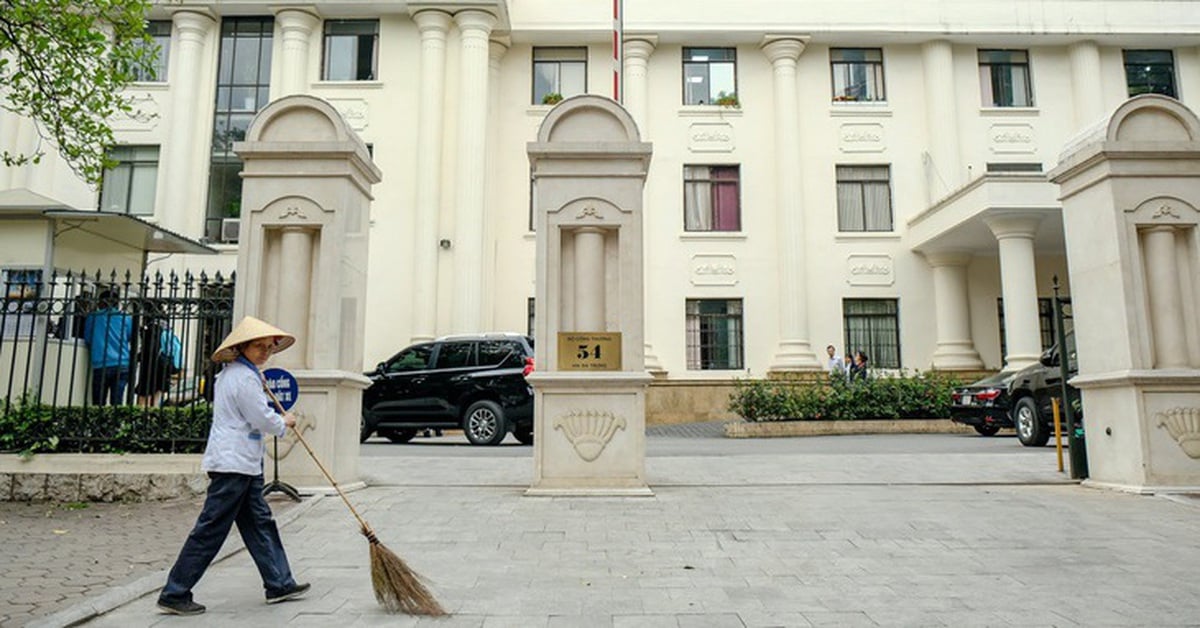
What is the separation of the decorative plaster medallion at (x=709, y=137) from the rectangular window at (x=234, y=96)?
12174 mm

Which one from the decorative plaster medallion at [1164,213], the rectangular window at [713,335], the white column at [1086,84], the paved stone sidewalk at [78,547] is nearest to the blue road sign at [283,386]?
the paved stone sidewalk at [78,547]

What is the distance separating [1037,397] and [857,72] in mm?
13374

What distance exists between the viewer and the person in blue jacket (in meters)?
8.20

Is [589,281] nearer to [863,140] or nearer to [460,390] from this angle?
[460,390]

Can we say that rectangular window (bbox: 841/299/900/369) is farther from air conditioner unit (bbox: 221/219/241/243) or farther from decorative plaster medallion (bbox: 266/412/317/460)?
decorative plaster medallion (bbox: 266/412/317/460)

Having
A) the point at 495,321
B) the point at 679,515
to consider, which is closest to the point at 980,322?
the point at 495,321

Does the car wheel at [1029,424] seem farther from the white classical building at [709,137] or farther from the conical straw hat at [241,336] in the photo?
the conical straw hat at [241,336]

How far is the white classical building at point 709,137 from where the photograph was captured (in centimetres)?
2142

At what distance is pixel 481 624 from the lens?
3.96 m

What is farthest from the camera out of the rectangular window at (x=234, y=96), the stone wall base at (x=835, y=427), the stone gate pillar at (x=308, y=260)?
the rectangular window at (x=234, y=96)

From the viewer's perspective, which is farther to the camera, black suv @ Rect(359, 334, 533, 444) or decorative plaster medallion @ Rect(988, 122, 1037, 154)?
decorative plaster medallion @ Rect(988, 122, 1037, 154)

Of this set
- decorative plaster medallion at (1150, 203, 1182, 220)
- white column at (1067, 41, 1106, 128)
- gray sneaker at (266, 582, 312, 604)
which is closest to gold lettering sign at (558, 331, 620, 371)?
gray sneaker at (266, 582, 312, 604)

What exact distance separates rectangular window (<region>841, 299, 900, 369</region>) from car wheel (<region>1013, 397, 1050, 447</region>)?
8251mm

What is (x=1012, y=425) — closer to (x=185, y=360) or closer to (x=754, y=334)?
(x=754, y=334)
